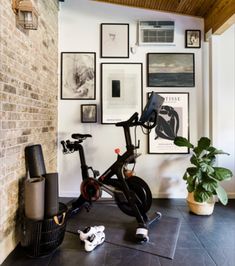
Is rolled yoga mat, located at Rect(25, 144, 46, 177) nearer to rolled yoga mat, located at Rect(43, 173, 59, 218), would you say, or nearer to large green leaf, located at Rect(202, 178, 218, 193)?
rolled yoga mat, located at Rect(43, 173, 59, 218)

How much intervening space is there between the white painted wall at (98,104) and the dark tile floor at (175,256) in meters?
1.07

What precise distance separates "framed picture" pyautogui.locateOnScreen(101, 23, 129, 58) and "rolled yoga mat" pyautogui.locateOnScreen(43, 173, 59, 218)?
7.19 feet

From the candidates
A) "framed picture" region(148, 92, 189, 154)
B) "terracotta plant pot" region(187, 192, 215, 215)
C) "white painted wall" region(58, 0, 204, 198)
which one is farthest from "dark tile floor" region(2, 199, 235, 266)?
"framed picture" region(148, 92, 189, 154)

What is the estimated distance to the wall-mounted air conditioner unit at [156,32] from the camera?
3.58 metres

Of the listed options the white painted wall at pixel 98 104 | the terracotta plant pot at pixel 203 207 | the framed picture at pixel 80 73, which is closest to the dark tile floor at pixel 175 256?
the terracotta plant pot at pixel 203 207

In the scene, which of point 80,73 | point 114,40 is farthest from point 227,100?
point 80,73

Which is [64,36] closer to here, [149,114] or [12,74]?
[12,74]

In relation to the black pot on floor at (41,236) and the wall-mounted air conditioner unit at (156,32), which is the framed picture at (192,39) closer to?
the wall-mounted air conditioner unit at (156,32)

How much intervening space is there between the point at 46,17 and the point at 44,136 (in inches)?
61.2

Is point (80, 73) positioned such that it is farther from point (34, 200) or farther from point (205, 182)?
point (205, 182)

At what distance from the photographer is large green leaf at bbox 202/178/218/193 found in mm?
2850

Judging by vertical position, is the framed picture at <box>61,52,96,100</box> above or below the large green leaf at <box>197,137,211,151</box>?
above

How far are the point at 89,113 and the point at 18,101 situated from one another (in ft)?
4.85

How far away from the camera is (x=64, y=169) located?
12.0 feet
